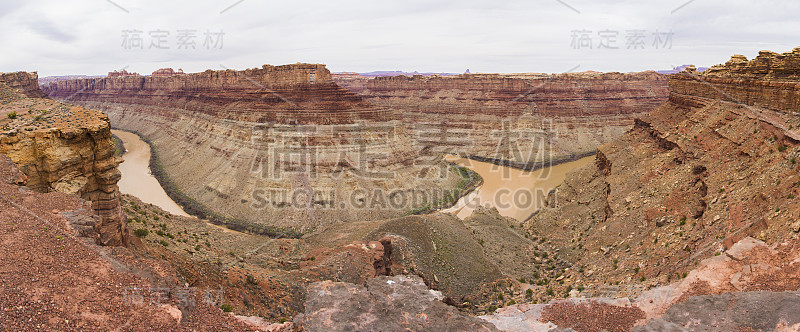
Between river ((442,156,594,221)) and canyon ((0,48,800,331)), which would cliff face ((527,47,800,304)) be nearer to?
canyon ((0,48,800,331))

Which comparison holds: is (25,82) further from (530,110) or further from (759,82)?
(530,110)

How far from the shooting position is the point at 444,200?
127 ft

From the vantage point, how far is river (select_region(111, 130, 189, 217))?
127 feet

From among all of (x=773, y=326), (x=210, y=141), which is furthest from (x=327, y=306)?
(x=210, y=141)

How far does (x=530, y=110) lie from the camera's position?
6900 cm

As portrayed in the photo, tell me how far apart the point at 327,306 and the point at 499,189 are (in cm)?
3608

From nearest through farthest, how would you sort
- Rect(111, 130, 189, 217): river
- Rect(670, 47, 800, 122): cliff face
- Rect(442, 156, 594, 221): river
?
Rect(670, 47, 800, 122): cliff face < Rect(442, 156, 594, 221): river < Rect(111, 130, 189, 217): river

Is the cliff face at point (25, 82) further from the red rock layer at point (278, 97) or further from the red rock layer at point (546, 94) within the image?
the red rock layer at point (546, 94)

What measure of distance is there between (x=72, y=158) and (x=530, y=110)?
66.1 metres

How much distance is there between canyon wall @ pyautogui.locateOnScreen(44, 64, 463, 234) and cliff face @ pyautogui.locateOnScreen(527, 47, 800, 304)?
572 inches

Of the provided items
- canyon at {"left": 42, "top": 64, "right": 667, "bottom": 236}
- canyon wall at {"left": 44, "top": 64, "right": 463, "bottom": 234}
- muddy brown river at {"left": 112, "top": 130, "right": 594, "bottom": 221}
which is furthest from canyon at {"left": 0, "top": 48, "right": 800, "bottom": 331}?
muddy brown river at {"left": 112, "top": 130, "right": 594, "bottom": 221}

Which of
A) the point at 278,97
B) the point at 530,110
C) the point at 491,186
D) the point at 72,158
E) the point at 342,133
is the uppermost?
the point at 278,97

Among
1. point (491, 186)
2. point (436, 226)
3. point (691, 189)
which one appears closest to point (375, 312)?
point (436, 226)

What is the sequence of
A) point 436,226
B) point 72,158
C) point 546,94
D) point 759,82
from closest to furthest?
point 72,158, point 759,82, point 436,226, point 546,94
